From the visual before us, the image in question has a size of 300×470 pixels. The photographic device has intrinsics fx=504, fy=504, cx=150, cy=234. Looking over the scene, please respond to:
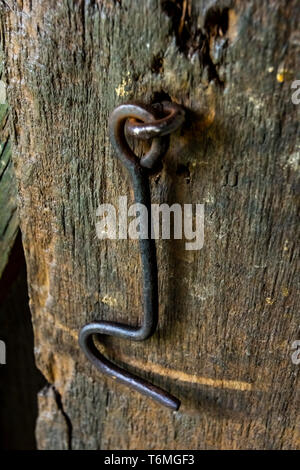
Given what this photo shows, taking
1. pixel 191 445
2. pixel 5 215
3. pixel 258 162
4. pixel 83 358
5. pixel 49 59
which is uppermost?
pixel 49 59

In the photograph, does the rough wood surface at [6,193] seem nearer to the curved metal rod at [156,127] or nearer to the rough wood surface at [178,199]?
the rough wood surface at [178,199]

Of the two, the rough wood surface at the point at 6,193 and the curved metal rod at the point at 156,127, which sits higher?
the curved metal rod at the point at 156,127

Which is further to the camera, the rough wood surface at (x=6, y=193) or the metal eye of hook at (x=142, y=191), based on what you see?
the rough wood surface at (x=6, y=193)

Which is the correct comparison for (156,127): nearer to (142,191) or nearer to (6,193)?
(142,191)

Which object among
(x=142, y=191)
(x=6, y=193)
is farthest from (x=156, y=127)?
(x=6, y=193)

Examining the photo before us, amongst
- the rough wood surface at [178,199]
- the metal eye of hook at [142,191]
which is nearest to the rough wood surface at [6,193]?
the rough wood surface at [178,199]

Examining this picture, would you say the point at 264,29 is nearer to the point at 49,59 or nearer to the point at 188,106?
the point at 188,106

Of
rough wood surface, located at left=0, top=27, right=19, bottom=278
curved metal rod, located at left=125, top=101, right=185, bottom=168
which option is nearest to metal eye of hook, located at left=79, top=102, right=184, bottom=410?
curved metal rod, located at left=125, top=101, right=185, bottom=168

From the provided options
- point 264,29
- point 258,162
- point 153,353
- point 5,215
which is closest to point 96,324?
point 153,353
